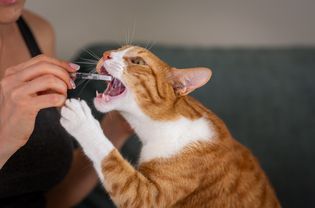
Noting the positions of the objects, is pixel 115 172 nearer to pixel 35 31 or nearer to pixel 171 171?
pixel 171 171

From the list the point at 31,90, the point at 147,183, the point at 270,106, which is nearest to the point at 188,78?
the point at 147,183

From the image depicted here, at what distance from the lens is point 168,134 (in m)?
1.05

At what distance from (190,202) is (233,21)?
49.1 inches

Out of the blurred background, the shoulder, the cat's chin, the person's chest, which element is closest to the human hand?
the cat's chin

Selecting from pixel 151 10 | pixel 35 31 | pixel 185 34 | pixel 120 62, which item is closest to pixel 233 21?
pixel 185 34

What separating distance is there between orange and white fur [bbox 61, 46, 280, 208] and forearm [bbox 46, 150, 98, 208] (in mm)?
324

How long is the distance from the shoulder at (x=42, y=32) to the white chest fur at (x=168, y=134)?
0.47m

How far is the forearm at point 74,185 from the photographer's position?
134 centimetres

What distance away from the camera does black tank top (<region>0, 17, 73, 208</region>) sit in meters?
1.14

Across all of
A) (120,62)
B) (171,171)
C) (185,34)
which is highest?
(120,62)

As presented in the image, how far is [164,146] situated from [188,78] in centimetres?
16

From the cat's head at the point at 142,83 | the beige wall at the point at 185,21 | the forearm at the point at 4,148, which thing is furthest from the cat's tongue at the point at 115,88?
the beige wall at the point at 185,21

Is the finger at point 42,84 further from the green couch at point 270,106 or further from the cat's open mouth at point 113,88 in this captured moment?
the green couch at point 270,106

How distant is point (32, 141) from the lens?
1.15 m
